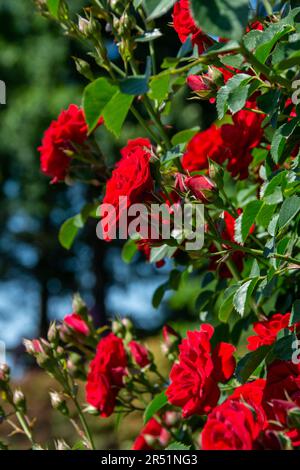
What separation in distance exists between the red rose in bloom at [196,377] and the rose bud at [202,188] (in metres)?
0.16

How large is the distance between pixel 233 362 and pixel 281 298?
18cm

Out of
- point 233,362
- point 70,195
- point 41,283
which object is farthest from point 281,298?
point 41,283

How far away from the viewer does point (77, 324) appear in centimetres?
104

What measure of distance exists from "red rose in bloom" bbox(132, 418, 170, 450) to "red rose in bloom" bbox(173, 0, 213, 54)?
46cm

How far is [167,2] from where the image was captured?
48cm

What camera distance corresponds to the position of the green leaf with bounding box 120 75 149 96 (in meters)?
0.52

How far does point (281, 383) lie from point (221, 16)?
330 millimetres

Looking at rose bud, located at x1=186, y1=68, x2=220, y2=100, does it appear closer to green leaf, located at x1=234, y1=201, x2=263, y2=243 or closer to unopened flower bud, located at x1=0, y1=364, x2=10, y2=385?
green leaf, located at x1=234, y1=201, x2=263, y2=243

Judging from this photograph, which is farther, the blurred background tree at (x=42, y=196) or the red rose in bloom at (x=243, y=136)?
the blurred background tree at (x=42, y=196)

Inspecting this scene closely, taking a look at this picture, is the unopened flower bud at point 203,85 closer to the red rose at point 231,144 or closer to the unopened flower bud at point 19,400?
the red rose at point 231,144

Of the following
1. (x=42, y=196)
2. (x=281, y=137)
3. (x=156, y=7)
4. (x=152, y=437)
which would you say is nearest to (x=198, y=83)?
(x=281, y=137)

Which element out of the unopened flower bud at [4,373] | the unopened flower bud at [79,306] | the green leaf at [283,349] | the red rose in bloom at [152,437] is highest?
the green leaf at [283,349]

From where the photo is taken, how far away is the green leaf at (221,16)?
1.42 ft

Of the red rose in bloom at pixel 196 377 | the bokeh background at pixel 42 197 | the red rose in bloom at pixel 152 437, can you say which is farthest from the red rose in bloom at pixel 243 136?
the bokeh background at pixel 42 197
